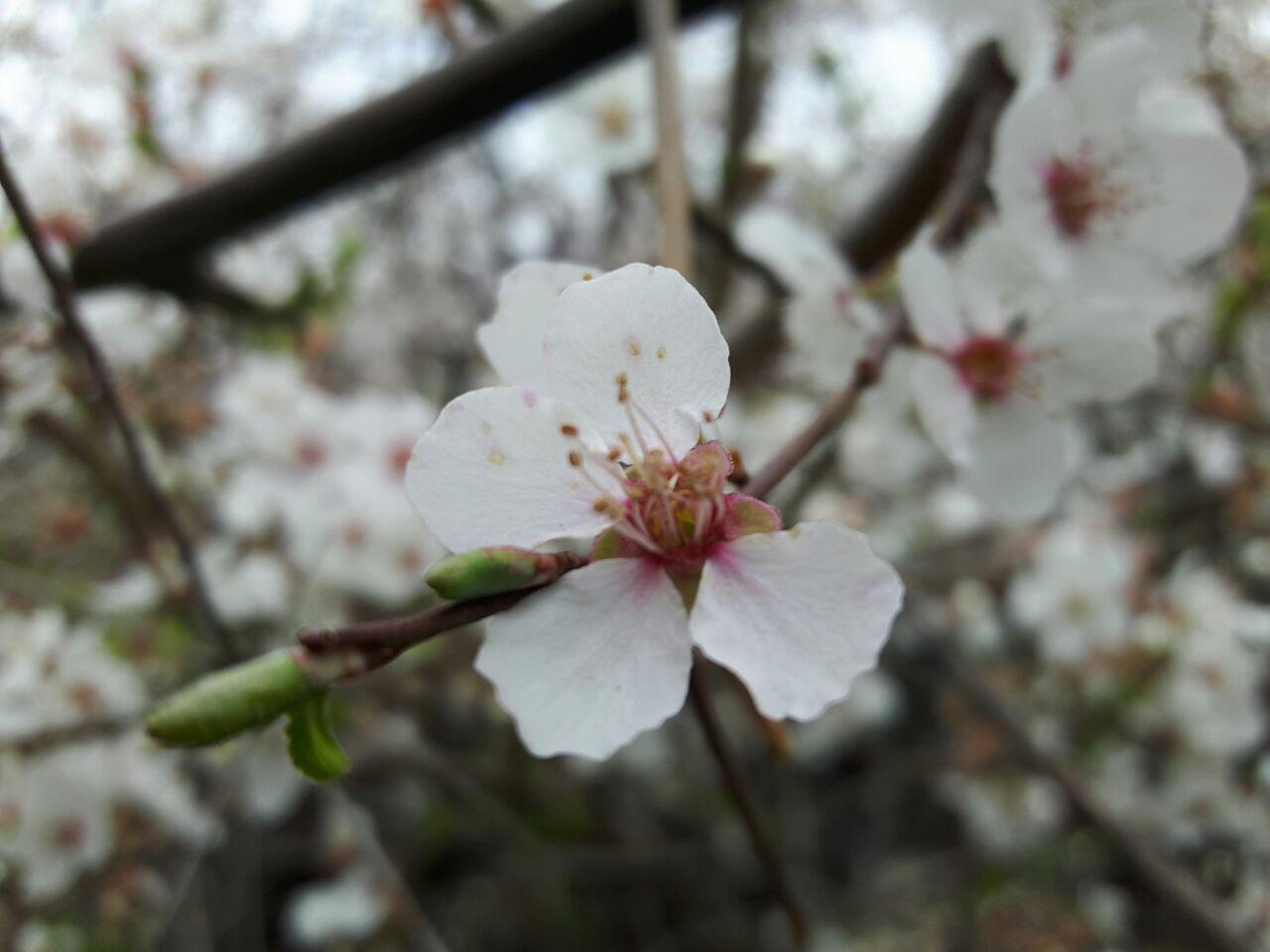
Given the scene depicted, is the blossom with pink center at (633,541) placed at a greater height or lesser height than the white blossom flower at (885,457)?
greater

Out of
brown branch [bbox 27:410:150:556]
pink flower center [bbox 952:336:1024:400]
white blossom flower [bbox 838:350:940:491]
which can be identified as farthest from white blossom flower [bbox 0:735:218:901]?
white blossom flower [bbox 838:350:940:491]

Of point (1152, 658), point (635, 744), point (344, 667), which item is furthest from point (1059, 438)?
point (635, 744)

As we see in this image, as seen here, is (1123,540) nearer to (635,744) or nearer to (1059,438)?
(635,744)

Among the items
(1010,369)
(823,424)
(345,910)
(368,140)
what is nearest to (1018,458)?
(1010,369)

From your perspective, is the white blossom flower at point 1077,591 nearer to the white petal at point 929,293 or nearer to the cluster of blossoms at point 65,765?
the white petal at point 929,293

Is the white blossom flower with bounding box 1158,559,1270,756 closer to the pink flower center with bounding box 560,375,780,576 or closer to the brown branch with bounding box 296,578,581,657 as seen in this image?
the pink flower center with bounding box 560,375,780,576

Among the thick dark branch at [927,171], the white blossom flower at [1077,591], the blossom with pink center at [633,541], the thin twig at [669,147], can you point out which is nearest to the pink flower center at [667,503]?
the blossom with pink center at [633,541]

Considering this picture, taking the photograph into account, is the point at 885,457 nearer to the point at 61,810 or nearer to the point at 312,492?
the point at 312,492
